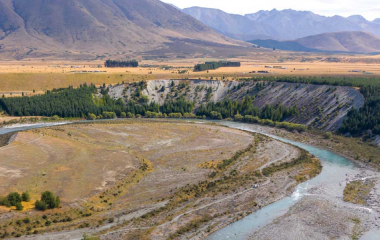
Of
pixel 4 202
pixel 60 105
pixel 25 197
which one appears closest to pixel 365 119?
pixel 25 197

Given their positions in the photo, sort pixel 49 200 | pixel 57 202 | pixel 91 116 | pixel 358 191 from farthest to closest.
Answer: pixel 91 116 → pixel 358 191 → pixel 57 202 → pixel 49 200

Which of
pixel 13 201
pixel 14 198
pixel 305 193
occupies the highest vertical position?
pixel 14 198

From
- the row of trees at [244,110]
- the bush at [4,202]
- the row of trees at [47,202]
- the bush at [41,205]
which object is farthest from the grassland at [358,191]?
the row of trees at [244,110]

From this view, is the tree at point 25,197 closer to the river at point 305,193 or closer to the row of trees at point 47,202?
the row of trees at point 47,202

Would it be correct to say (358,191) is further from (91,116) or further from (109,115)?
(91,116)

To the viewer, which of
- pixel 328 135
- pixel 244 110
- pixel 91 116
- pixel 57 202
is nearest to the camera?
pixel 57 202

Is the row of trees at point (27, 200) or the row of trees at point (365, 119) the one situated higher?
the row of trees at point (365, 119)
